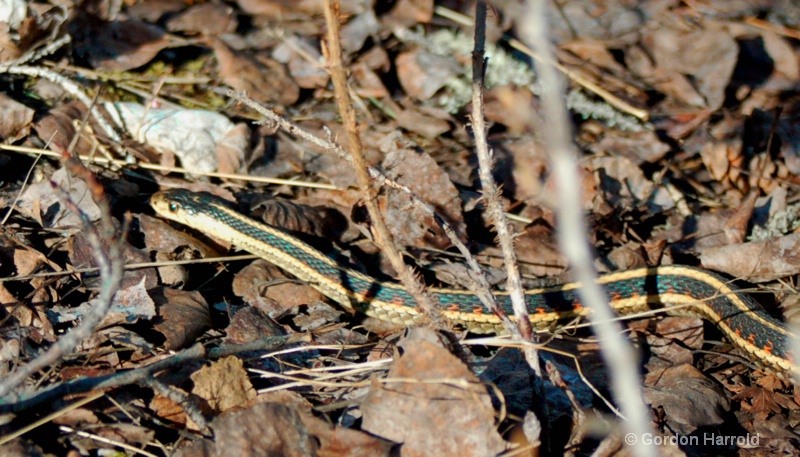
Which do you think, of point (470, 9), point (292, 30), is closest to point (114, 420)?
point (292, 30)

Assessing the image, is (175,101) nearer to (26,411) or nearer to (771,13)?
(26,411)

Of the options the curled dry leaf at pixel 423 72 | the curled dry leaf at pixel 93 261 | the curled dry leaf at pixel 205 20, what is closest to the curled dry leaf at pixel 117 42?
the curled dry leaf at pixel 205 20

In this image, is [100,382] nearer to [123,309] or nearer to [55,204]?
[123,309]

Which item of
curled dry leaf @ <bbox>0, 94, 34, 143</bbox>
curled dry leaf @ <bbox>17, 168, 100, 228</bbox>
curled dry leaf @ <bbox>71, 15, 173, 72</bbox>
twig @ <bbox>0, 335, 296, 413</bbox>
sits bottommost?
twig @ <bbox>0, 335, 296, 413</bbox>

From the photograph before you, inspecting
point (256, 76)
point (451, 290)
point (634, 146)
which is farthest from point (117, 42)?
point (634, 146)

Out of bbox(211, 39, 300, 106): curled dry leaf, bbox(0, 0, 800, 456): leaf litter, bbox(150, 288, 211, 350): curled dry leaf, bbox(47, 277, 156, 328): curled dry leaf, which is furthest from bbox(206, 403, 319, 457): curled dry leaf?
bbox(211, 39, 300, 106): curled dry leaf

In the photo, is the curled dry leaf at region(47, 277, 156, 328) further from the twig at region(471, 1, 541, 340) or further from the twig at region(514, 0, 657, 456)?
the twig at region(514, 0, 657, 456)
